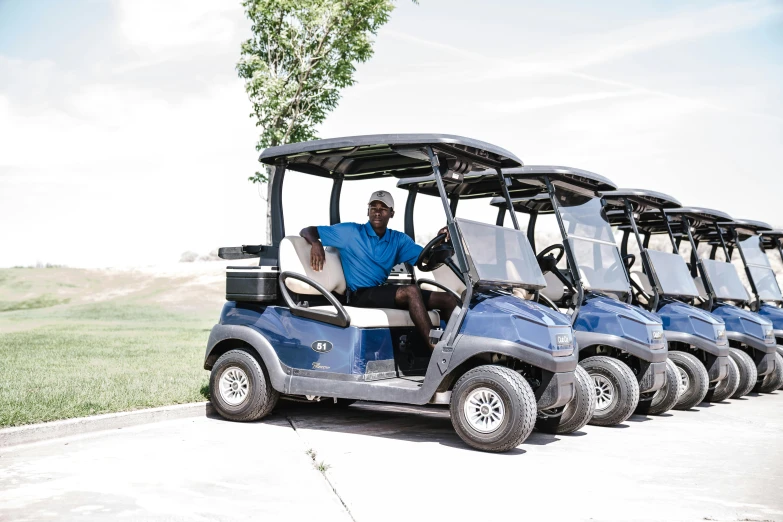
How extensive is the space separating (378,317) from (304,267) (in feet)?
2.79

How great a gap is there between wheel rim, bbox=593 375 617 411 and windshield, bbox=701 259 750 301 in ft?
12.6

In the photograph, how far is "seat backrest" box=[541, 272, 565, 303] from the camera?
846cm

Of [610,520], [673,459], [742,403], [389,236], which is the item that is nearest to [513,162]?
[389,236]

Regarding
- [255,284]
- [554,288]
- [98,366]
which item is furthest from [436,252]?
[98,366]

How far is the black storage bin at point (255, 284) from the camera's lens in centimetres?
723

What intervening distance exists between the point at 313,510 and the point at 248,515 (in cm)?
33

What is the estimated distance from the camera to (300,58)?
1501 cm

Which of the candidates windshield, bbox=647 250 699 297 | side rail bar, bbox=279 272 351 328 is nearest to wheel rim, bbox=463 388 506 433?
side rail bar, bbox=279 272 351 328

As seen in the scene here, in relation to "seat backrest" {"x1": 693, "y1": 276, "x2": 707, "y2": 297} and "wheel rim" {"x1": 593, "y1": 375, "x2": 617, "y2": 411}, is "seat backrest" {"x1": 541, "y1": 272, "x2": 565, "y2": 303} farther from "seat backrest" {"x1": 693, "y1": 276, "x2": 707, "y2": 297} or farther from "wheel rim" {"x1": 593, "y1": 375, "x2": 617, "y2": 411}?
"seat backrest" {"x1": 693, "y1": 276, "x2": 707, "y2": 297}

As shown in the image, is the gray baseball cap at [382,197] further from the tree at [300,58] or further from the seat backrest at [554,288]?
the tree at [300,58]

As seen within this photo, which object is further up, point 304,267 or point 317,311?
point 304,267

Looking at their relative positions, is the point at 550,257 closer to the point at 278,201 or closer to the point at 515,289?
the point at 515,289

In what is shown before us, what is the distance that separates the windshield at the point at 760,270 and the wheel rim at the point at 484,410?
7.46m

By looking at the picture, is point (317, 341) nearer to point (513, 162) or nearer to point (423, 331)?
point (423, 331)
